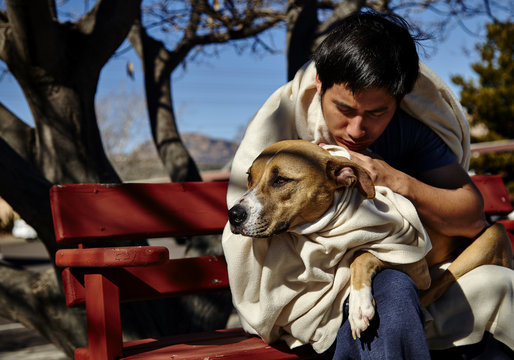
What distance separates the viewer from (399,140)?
2.47 metres

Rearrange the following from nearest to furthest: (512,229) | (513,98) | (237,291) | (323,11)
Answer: (237,291) → (512,229) → (323,11) → (513,98)

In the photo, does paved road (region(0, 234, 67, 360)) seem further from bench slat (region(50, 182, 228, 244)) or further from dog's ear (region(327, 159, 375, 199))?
dog's ear (region(327, 159, 375, 199))

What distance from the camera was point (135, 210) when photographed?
262 cm

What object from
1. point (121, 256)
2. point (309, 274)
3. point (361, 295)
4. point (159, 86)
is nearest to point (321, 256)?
point (309, 274)

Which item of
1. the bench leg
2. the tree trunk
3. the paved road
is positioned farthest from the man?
the paved road

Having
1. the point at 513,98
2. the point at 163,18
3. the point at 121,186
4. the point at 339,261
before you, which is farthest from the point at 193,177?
the point at 513,98

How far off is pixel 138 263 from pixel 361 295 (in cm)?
76

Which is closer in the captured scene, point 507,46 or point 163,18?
point 163,18

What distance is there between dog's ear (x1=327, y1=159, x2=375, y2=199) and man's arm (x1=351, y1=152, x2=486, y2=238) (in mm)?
167

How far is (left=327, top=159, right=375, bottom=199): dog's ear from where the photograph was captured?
1941 millimetres

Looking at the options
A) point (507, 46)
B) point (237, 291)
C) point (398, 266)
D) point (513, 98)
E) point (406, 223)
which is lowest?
point (513, 98)

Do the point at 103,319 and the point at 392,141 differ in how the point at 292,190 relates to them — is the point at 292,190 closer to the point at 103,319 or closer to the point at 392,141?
the point at 392,141

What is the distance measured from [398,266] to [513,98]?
52.5 ft

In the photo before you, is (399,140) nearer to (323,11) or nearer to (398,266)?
(398,266)
